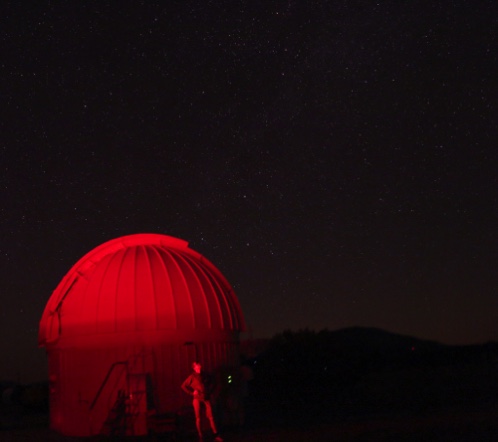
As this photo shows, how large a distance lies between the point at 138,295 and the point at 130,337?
0.89 meters

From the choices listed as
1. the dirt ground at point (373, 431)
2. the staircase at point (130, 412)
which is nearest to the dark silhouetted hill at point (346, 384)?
the dirt ground at point (373, 431)

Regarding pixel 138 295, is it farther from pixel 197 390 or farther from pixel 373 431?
pixel 373 431

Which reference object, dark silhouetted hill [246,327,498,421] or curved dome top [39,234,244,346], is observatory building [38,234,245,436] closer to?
curved dome top [39,234,244,346]

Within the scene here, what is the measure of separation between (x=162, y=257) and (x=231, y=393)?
335 cm

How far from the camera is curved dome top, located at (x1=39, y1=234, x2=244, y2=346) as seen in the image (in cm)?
1391

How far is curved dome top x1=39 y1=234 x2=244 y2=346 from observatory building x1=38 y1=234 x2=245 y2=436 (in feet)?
0.07

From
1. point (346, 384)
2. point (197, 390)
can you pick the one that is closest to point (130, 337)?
point (197, 390)

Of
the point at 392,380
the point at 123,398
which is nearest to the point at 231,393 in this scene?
the point at 123,398

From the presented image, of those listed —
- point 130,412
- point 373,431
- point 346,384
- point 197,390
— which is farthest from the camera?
point 346,384

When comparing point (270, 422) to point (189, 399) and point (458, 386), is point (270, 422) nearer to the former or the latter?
point (189, 399)

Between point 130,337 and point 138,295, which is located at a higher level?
point 138,295

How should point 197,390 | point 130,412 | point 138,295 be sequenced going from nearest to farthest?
point 197,390
point 130,412
point 138,295

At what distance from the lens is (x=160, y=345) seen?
1380 cm

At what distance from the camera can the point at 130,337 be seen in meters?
13.7
